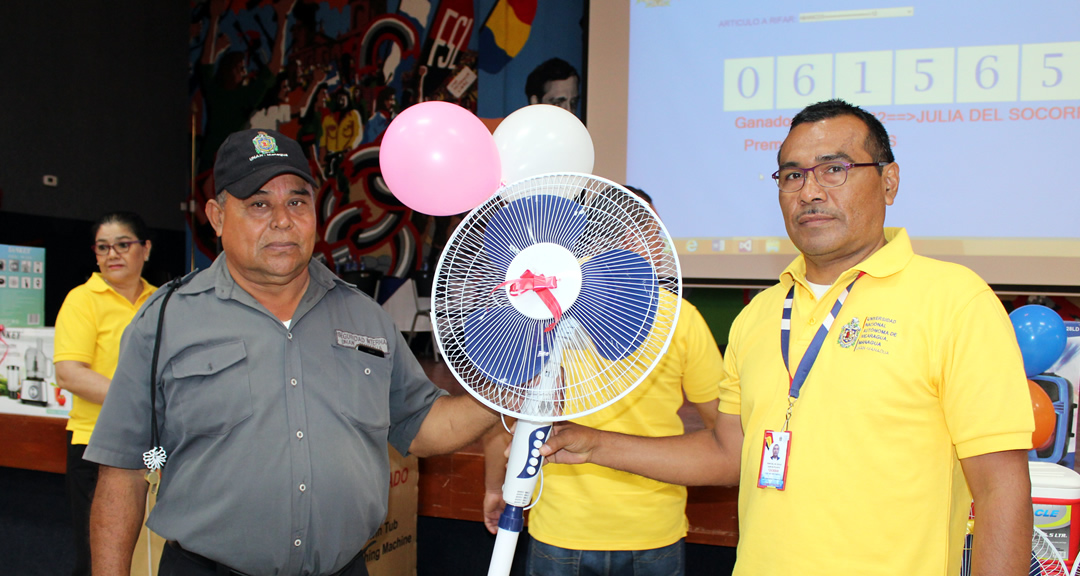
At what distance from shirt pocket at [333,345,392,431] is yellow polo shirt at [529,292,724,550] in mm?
630

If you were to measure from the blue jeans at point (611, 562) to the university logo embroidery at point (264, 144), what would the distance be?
1366 mm

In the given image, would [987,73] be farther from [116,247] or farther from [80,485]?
[80,485]

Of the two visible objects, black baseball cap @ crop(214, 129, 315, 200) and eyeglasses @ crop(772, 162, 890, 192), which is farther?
black baseball cap @ crop(214, 129, 315, 200)

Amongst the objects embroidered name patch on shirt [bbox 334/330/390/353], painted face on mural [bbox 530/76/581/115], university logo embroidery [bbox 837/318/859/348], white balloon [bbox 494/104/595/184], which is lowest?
embroidered name patch on shirt [bbox 334/330/390/353]

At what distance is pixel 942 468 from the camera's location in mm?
1245

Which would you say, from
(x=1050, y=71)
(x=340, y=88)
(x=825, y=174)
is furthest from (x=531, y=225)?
(x=340, y=88)

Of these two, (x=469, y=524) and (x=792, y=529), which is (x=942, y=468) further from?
(x=469, y=524)

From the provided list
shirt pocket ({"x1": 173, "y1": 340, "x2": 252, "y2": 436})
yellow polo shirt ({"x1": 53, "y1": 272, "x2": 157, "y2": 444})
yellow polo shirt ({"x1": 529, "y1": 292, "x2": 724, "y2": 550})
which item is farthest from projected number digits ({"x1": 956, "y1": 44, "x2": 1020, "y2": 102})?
yellow polo shirt ({"x1": 53, "y1": 272, "x2": 157, "y2": 444})

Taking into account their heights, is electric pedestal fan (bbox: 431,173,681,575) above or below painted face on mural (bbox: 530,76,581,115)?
below

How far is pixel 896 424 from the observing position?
48.9 inches

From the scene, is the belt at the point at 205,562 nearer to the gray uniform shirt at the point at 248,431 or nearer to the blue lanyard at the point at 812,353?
the gray uniform shirt at the point at 248,431

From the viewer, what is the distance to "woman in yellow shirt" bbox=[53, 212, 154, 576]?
2779mm

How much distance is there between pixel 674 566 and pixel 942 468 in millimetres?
989

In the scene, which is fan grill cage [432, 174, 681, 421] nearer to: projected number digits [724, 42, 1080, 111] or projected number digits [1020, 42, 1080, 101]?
projected number digits [724, 42, 1080, 111]
